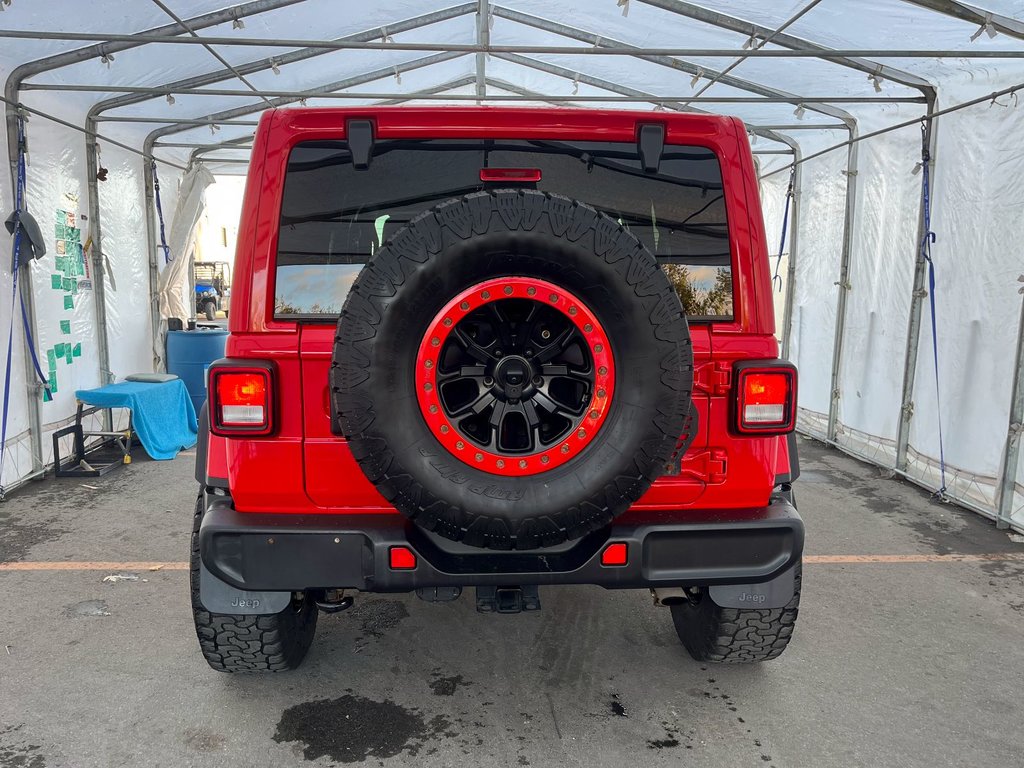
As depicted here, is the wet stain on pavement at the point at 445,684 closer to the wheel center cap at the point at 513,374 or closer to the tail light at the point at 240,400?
the tail light at the point at 240,400

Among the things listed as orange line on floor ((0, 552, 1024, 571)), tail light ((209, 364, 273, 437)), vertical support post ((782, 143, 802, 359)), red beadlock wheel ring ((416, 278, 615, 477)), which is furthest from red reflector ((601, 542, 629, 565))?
vertical support post ((782, 143, 802, 359))

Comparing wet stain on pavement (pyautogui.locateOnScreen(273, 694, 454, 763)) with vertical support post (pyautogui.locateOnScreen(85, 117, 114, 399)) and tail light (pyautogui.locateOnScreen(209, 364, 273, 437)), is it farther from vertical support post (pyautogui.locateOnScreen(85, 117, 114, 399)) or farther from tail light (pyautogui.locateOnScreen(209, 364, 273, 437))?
vertical support post (pyautogui.locateOnScreen(85, 117, 114, 399))

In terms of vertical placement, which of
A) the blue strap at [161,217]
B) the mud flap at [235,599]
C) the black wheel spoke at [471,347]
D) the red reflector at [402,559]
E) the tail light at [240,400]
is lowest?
the mud flap at [235,599]

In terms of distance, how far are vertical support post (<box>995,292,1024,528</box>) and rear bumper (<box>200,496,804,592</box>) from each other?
3.45 meters

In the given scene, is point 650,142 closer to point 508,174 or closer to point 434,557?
point 508,174

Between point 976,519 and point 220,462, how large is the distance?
505 centimetres

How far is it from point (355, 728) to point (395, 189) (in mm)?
1859

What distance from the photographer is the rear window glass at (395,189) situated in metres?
2.14

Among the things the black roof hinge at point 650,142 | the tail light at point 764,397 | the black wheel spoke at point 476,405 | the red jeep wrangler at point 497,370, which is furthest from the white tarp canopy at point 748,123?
the black wheel spoke at point 476,405

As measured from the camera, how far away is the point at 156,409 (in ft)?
21.5

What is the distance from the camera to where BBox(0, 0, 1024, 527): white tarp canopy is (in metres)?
4.68

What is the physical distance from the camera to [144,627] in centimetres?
319

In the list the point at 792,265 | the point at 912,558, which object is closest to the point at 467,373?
the point at 912,558

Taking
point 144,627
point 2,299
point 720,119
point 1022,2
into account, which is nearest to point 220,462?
point 144,627
